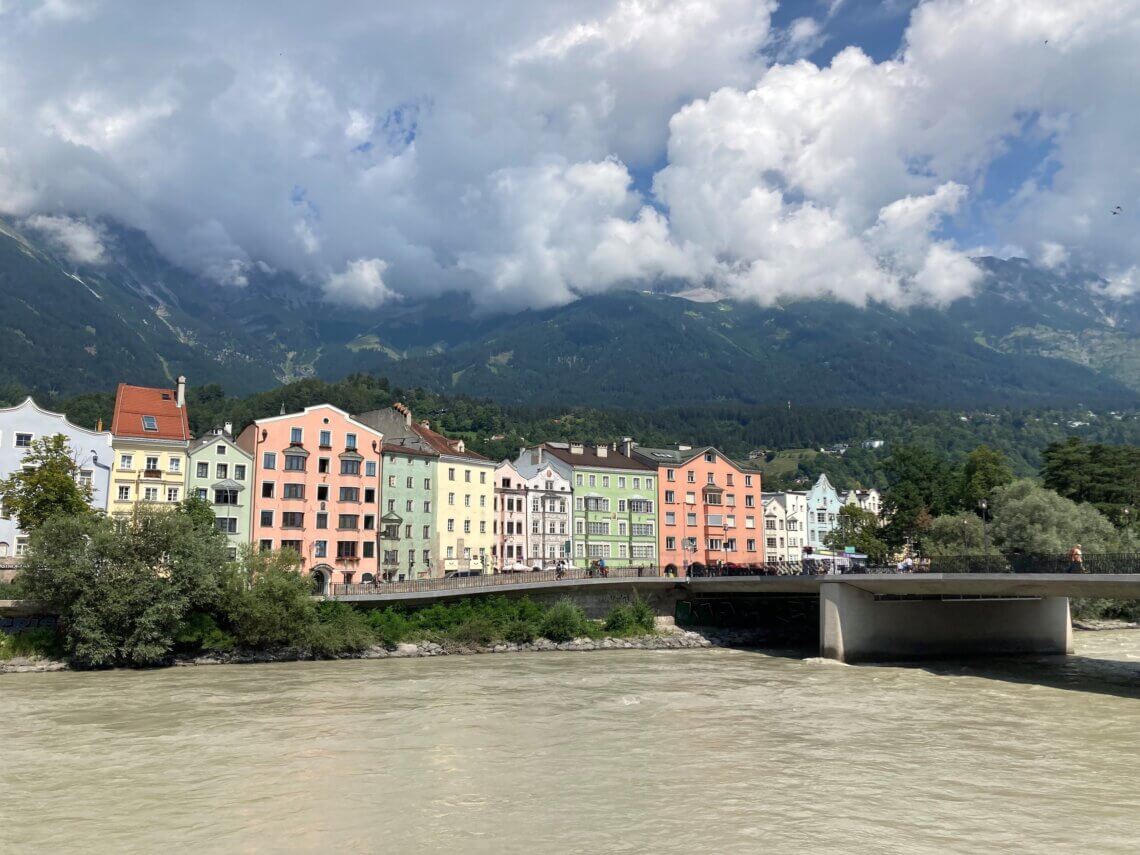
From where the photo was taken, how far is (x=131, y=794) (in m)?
26.2

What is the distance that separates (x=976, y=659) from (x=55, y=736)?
5353cm

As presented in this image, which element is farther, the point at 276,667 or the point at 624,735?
the point at 276,667

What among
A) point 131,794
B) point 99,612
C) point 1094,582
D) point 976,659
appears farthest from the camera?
point 976,659

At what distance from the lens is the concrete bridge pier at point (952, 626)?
61.0 metres

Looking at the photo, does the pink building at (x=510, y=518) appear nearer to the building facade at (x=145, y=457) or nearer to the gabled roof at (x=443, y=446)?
the gabled roof at (x=443, y=446)

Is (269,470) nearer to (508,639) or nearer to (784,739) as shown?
(508,639)

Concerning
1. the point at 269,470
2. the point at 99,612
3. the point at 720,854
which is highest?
the point at 269,470

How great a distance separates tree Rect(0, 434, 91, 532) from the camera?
6025 centimetres

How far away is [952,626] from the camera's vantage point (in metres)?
64.0

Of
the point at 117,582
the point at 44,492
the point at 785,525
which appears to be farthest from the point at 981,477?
the point at 44,492

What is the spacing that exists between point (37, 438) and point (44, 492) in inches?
514

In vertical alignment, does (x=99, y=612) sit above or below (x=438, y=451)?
below

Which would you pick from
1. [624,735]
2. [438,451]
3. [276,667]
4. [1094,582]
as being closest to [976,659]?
[1094,582]

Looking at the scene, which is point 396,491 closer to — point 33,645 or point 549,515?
point 549,515
